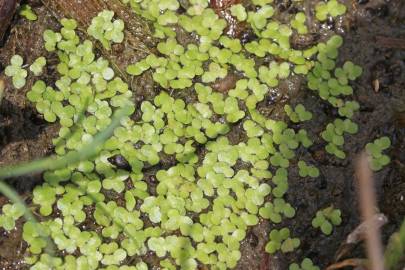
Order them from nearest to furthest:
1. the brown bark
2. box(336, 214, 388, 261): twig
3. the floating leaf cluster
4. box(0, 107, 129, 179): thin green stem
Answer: box(0, 107, 129, 179): thin green stem, box(336, 214, 388, 261): twig, the floating leaf cluster, the brown bark

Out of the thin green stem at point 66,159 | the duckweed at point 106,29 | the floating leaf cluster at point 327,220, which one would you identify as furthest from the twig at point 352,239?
the duckweed at point 106,29

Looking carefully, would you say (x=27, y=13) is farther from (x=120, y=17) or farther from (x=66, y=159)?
(x=66, y=159)

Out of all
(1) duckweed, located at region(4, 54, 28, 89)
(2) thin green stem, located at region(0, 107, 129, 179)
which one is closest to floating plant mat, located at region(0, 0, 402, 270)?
(1) duckweed, located at region(4, 54, 28, 89)

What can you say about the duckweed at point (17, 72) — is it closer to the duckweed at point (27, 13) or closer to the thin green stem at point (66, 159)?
the duckweed at point (27, 13)

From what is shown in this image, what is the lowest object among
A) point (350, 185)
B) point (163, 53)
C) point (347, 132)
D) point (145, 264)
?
point (145, 264)

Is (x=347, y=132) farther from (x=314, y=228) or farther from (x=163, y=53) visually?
(x=163, y=53)

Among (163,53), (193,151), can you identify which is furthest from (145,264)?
(163,53)

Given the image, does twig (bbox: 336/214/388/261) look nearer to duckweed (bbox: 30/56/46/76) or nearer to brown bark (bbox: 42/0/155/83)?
brown bark (bbox: 42/0/155/83)

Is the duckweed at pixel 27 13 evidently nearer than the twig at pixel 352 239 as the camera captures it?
No

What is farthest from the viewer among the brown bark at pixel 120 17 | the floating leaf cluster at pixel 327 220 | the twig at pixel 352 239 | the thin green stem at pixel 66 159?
the brown bark at pixel 120 17
